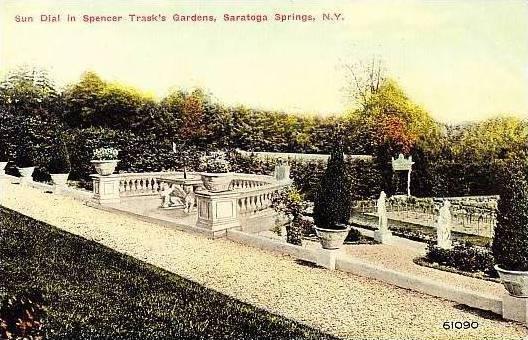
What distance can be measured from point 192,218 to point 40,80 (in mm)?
1602

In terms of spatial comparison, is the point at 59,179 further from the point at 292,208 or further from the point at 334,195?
the point at 334,195

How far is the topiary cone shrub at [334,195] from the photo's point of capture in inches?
191

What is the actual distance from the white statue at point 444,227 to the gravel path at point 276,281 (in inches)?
15.0

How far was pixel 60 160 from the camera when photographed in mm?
5602

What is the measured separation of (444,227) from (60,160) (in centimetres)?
307

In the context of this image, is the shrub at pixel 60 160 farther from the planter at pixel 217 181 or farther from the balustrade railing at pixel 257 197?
the balustrade railing at pixel 257 197

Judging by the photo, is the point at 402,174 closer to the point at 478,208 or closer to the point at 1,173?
the point at 478,208

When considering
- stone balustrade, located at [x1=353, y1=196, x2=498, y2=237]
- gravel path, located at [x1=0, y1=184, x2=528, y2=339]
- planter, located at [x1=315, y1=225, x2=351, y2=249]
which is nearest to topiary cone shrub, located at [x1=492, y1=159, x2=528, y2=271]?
stone balustrade, located at [x1=353, y1=196, x2=498, y2=237]

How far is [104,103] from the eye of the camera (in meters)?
5.25

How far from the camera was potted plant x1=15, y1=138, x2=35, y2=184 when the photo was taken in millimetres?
5637

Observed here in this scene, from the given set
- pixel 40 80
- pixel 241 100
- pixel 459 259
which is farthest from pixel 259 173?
pixel 40 80

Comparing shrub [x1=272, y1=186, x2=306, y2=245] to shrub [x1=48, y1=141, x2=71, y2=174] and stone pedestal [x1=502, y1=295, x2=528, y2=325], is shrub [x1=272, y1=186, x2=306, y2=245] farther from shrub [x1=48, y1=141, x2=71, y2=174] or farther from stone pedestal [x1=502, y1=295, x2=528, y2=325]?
shrub [x1=48, y1=141, x2=71, y2=174]

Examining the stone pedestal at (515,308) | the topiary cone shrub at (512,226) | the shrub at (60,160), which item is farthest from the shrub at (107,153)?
the stone pedestal at (515,308)

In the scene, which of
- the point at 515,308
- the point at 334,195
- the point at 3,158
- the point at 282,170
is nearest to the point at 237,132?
the point at 282,170
